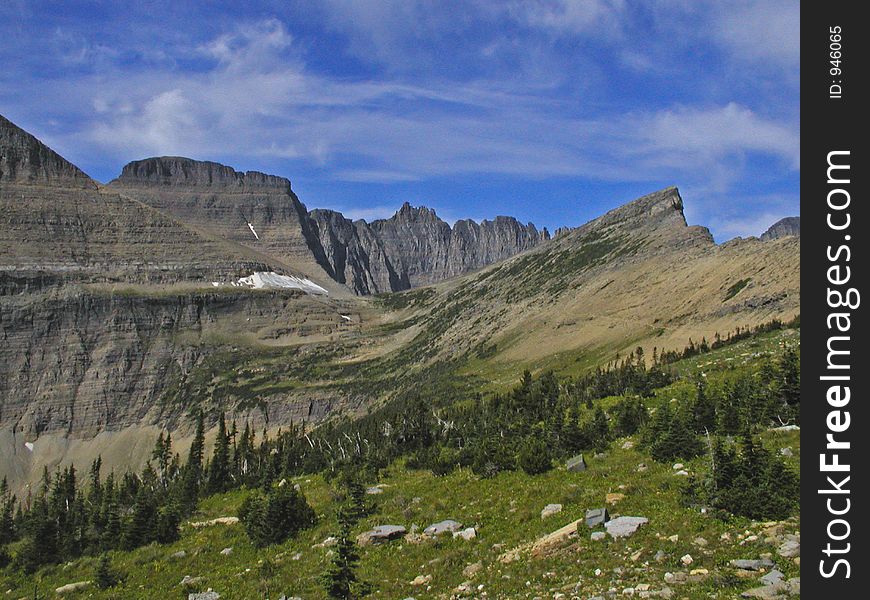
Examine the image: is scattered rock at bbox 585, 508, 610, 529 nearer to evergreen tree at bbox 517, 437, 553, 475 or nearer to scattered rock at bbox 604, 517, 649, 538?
scattered rock at bbox 604, 517, 649, 538

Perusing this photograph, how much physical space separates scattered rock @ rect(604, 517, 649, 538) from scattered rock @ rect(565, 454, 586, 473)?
7696mm

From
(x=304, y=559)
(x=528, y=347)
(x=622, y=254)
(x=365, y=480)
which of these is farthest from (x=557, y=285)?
(x=304, y=559)

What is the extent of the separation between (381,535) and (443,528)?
220 cm

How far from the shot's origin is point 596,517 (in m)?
19.0

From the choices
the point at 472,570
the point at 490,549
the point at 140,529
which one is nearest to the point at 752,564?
the point at 472,570

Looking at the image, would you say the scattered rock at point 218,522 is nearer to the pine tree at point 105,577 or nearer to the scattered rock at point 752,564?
the pine tree at point 105,577

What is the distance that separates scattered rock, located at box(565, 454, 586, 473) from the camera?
2638 centimetres

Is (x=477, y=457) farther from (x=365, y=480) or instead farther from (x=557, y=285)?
(x=557, y=285)

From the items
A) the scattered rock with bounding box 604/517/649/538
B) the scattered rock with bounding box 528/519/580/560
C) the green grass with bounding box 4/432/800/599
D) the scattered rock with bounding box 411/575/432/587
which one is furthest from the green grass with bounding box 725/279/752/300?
the scattered rock with bounding box 411/575/432/587

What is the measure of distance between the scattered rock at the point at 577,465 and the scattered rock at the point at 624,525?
7.70 m

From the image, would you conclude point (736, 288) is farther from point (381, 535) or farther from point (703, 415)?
point (381, 535)
